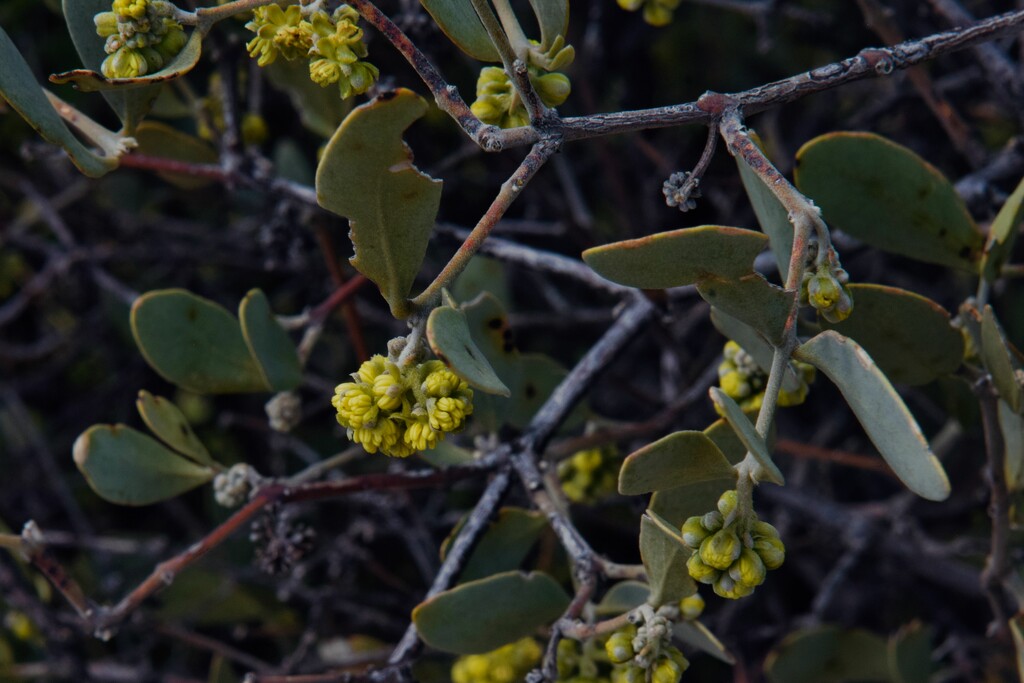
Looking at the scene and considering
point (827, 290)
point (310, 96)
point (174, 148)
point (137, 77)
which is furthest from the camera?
point (174, 148)

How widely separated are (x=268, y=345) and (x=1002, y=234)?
39.7 inches

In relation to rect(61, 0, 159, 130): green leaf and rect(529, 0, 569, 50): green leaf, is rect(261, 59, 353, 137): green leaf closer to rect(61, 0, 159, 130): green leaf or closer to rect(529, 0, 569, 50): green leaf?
rect(61, 0, 159, 130): green leaf

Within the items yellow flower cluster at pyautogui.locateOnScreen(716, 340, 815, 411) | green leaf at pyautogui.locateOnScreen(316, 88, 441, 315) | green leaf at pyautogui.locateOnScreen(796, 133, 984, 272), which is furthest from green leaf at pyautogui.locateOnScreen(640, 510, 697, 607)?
green leaf at pyautogui.locateOnScreen(796, 133, 984, 272)

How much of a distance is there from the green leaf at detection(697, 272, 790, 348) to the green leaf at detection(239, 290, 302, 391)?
0.70 metres

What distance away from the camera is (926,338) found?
4.05 feet

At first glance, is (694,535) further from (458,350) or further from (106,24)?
(106,24)

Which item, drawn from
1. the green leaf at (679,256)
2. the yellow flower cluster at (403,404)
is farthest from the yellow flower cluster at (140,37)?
the green leaf at (679,256)

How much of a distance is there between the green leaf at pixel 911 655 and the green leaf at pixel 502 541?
27.8 inches

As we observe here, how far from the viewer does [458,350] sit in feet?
2.80

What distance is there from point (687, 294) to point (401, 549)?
1.16m

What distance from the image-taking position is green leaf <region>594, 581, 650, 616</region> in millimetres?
1213

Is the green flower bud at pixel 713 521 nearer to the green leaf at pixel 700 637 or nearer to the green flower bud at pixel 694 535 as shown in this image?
the green flower bud at pixel 694 535

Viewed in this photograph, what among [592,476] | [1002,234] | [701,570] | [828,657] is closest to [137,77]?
[701,570]

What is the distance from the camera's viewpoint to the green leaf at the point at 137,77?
3.42ft
